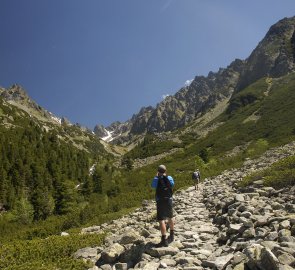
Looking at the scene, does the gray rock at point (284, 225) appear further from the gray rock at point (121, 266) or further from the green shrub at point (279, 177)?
the green shrub at point (279, 177)

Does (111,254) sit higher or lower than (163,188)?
lower

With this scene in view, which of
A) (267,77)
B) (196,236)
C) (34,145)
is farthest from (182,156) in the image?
(267,77)

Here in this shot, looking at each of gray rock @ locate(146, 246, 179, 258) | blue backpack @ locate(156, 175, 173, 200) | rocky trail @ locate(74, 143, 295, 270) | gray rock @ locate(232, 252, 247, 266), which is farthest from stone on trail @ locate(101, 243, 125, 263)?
gray rock @ locate(232, 252, 247, 266)

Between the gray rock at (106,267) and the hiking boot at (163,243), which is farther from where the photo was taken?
the hiking boot at (163,243)

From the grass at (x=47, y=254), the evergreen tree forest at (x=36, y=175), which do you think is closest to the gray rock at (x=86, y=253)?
the grass at (x=47, y=254)

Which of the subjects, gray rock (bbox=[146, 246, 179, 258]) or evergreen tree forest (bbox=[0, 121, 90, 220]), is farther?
evergreen tree forest (bbox=[0, 121, 90, 220])

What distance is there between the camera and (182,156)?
7781 cm

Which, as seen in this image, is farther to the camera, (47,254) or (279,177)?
(279,177)

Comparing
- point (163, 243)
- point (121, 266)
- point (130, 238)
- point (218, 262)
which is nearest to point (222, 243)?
point (163, 243)

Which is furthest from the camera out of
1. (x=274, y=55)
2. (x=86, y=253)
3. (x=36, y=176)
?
(x=274, y=55)

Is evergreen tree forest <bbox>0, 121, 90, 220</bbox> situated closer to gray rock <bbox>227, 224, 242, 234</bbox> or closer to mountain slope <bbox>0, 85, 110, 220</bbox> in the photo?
mountain slope <bbox>0, 85, 110, 220</bbox>

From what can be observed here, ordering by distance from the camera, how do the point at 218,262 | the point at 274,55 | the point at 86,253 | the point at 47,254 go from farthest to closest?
the point at 274,55 < the point at 47,254 < the point at 86,253 < the point at 218,262

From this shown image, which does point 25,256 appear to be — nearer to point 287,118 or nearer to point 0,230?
point 0,230

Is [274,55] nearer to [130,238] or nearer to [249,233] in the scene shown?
[130,238]
